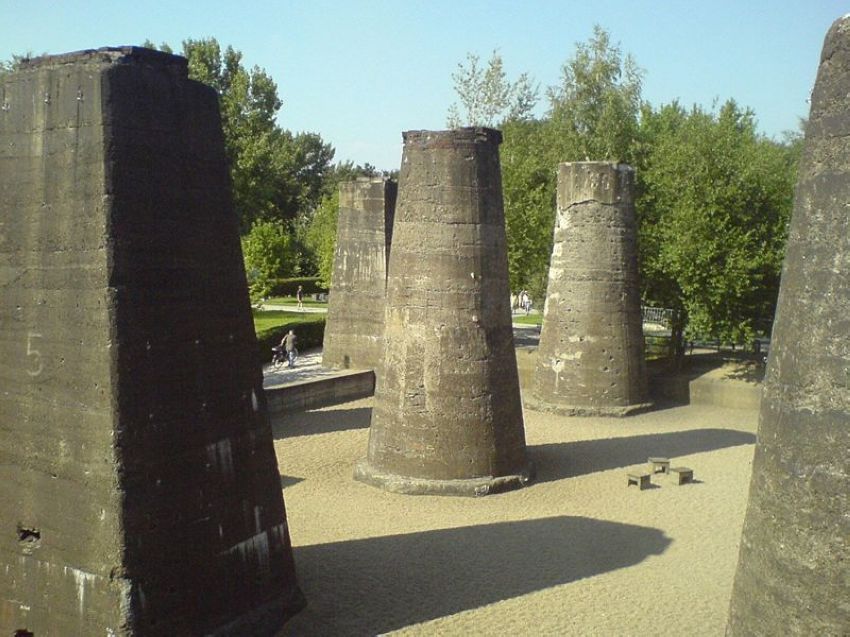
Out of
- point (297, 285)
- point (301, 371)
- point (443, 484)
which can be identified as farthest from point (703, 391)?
point (297, 285)

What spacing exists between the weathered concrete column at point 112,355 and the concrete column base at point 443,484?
5.46 meters

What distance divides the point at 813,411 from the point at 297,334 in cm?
2659

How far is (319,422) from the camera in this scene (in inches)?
713

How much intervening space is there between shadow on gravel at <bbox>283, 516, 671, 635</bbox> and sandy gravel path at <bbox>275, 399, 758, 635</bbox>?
0.08 feet

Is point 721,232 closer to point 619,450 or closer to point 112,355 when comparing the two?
point 619,450

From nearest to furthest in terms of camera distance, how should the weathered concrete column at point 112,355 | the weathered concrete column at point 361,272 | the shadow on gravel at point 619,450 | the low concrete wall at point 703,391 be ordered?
the weathered concrete column at point 112,355
the shadow on gravel at point 619,450
the low concrete wall at point 703,391
the weathered concrete column at point 361,272

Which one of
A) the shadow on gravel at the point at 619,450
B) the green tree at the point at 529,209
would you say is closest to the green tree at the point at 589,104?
the green tree at the point at 529,209

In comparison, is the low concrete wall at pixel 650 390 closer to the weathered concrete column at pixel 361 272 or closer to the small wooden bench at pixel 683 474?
the weathered concrete column at pixel 361 272

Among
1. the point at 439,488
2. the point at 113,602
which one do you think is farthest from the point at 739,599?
the point at 439,488

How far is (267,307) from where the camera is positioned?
1679 inches

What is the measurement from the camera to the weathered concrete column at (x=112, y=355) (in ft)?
20.6

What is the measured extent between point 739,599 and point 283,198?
52503 mm

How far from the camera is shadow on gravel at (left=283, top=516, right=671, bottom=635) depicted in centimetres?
833

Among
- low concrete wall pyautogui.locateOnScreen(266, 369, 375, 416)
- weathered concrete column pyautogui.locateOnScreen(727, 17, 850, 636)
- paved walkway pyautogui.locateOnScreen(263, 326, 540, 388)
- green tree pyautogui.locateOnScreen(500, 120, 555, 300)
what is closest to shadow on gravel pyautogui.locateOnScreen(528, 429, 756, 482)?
low concrete wall pyautogui.locateOnScreen(266, 369, 375, 416)
